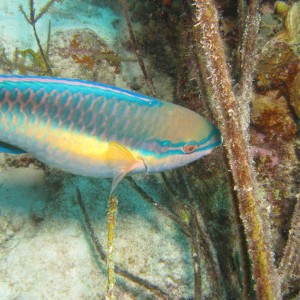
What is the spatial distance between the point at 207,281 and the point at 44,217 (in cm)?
202

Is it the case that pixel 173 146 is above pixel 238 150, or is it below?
below

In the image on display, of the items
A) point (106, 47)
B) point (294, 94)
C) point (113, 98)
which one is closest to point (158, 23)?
point (106, 47)

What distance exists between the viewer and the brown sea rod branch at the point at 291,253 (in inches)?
85.3

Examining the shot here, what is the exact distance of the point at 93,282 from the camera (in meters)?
3.36

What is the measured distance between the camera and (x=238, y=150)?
1.74 meters

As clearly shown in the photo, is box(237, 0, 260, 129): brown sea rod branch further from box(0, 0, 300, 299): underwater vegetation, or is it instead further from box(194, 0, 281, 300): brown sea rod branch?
box(194, 0, 281, 300): brown sea rod branch

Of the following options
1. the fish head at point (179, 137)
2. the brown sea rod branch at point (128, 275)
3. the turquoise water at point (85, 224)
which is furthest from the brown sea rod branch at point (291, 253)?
the brown sea rod branch at point (128, 275)

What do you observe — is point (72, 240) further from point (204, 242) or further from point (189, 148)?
point (189, 148)

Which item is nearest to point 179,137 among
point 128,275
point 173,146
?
point 173,146

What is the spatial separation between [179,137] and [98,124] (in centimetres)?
54

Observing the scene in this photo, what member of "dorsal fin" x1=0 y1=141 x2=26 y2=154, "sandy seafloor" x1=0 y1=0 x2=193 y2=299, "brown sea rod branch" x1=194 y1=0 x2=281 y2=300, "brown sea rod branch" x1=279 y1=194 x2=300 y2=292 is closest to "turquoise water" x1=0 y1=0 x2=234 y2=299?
"sandy seafloor" x1=0 y1=0 x2=193 y2=299

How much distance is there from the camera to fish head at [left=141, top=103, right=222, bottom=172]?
1.94 m

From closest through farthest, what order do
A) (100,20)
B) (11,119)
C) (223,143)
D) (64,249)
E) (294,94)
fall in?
1. (223,143)
2. (11,119)
3. (294,94)
4. (64,249)
5. (100,20)

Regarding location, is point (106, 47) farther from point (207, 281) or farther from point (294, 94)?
point (207, 281)
